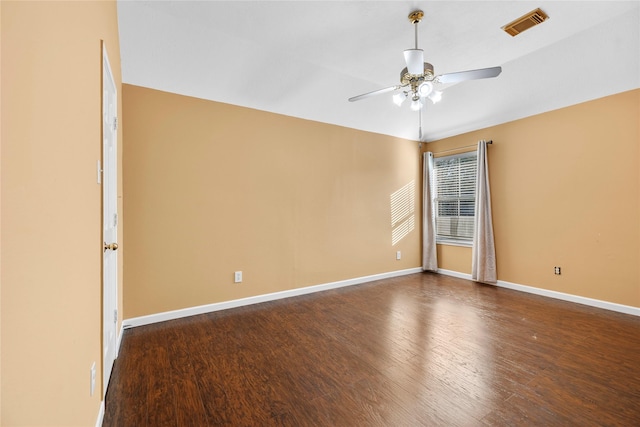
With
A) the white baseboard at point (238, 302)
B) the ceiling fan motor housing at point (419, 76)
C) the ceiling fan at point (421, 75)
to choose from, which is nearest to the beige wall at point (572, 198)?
the white baseboard at point (238, 302)

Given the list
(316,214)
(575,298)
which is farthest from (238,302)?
(575,298)

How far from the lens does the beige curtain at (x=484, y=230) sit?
14.2 ft

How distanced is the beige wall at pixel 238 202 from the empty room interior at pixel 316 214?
3cm

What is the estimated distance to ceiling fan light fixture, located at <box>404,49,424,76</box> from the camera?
2.11 m

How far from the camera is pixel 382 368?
2.08 meters

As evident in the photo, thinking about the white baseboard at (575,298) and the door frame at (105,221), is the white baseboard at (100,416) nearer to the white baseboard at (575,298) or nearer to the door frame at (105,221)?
the door frame at (105,221)

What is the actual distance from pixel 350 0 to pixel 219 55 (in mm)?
1403

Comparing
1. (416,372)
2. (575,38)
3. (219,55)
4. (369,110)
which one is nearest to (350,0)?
(219,55)

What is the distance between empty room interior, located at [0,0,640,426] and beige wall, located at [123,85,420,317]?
0.09 ft

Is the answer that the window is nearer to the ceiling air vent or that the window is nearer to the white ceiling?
the white ceiling

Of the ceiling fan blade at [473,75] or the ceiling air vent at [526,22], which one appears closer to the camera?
the ceiling fan blade at [473,75]

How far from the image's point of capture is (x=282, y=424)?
1.54m
